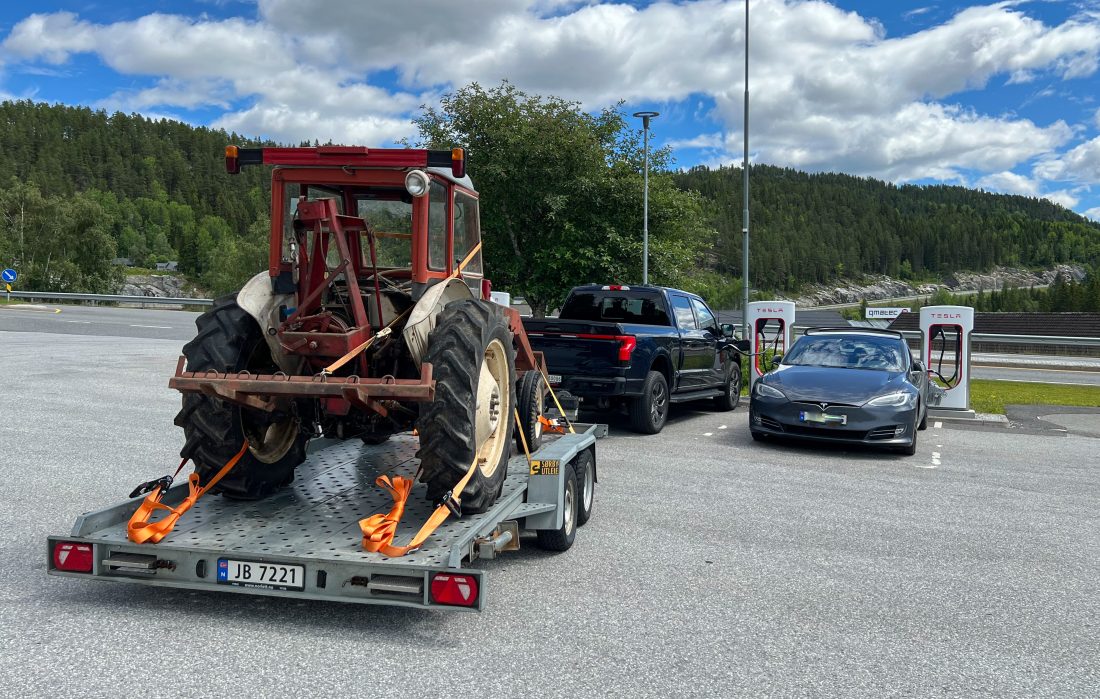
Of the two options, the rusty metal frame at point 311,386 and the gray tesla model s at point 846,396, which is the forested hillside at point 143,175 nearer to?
the gray tesla model s at point 846,396

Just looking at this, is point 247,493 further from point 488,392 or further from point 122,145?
point 122,145

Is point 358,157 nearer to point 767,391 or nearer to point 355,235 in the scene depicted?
point 355,235

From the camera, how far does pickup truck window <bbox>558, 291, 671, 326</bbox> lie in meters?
12.6

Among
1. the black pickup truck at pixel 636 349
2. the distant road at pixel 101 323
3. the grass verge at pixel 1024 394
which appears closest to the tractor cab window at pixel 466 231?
the black pickup truck at pixel 636 349

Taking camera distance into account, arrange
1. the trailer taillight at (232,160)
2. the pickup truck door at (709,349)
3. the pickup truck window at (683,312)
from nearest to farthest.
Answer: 1. the trailer taillight at (232,160)
2. the pickup truck window at (683,312)
3. the pickup truck door at (709,349)

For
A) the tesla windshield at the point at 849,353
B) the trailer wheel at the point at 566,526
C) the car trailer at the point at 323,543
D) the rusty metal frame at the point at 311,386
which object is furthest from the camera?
the tesla windshield at the point at 849,353

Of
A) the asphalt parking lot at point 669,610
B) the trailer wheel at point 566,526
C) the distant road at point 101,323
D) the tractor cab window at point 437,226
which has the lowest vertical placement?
the asphalt parking lot at point 669,610

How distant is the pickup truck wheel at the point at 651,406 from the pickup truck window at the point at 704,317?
6.66ft

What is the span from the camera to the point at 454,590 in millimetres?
3996

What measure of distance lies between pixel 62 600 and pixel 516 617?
2.32 metres

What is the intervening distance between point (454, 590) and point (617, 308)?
29.5 feet

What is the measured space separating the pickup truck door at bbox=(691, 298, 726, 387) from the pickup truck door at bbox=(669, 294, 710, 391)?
17 millimetres

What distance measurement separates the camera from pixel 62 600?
4578 mm

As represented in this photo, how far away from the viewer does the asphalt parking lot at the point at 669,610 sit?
3.81m
